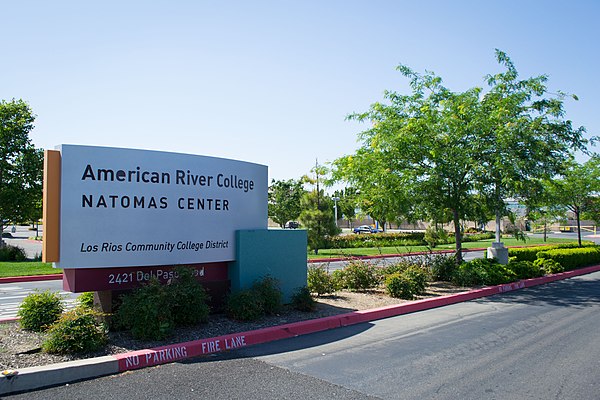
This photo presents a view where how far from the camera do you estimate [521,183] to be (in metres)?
12.7

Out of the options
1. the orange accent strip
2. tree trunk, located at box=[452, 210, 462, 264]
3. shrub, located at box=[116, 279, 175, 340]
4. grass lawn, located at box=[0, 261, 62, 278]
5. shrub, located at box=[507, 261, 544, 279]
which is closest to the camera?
shrub, located at box=[116, 279, 175, 340]

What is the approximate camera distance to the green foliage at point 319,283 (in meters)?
10.6

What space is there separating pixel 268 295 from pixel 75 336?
341 centimetres

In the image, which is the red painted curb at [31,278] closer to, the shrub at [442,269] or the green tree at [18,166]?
the green tree at [18,166]

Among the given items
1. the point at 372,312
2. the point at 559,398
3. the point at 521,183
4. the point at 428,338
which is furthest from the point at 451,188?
the point at 559,398

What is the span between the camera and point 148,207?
7.78 m

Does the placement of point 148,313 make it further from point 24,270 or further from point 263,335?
point 24,270

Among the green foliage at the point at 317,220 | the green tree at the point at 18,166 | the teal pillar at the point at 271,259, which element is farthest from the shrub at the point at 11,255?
the teal pillar at the point at 271,259

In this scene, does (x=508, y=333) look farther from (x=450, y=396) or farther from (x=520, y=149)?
(x=520, y=149)

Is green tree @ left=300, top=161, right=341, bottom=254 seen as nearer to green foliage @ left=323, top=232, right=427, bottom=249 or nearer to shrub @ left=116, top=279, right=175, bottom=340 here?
green foliage @ left=323, top=232, right=427, bottom=249

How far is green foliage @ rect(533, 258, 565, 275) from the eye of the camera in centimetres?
1688

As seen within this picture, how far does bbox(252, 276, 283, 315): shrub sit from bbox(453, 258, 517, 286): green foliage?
6.38 meters

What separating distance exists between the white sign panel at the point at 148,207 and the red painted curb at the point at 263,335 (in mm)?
1779

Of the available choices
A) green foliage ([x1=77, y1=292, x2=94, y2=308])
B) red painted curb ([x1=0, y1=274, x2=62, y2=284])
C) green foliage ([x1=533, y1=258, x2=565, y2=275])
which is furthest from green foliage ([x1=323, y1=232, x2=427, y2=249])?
green foliage ([x1=77, y1=292, x2=94, y2=308])
